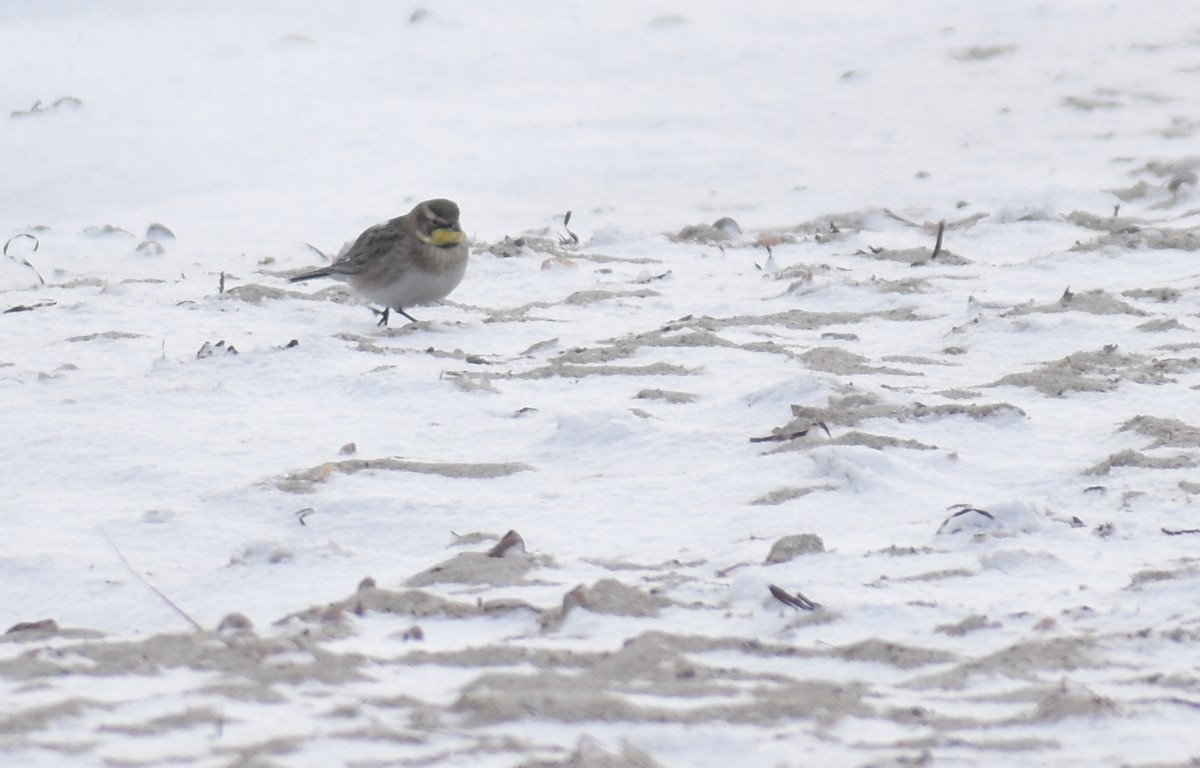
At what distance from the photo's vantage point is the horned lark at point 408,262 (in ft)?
22.7

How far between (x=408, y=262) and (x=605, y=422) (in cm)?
230

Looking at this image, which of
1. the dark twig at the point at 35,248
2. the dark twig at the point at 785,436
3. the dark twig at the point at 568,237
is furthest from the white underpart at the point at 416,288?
the dark twig at the point at 785,436

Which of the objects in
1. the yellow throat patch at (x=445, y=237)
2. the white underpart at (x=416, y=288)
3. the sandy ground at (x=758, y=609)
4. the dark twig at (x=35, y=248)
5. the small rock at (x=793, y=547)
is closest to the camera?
the sandy ground at (x=758, y=609)

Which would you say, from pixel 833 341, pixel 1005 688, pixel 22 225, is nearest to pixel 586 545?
pixel 1005 688

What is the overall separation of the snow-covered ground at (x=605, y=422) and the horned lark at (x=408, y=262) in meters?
0.16

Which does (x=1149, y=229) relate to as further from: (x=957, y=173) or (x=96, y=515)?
(x=96, y=515)

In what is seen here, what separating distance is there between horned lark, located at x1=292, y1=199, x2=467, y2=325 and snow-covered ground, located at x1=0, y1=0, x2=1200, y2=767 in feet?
0.53

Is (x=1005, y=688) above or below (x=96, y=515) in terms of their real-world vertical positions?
above

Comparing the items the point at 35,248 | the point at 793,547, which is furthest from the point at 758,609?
the point at 35,248

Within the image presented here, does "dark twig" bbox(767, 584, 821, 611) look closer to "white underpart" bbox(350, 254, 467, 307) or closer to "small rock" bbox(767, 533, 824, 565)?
"small rock" bbox(767, 533, 824, 565)

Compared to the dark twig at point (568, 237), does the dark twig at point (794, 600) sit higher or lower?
higher

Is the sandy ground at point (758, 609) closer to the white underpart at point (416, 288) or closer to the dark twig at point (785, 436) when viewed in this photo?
the dark twig at point (785, 436)

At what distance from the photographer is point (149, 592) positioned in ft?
11.7

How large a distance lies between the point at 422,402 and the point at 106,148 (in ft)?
18.5
